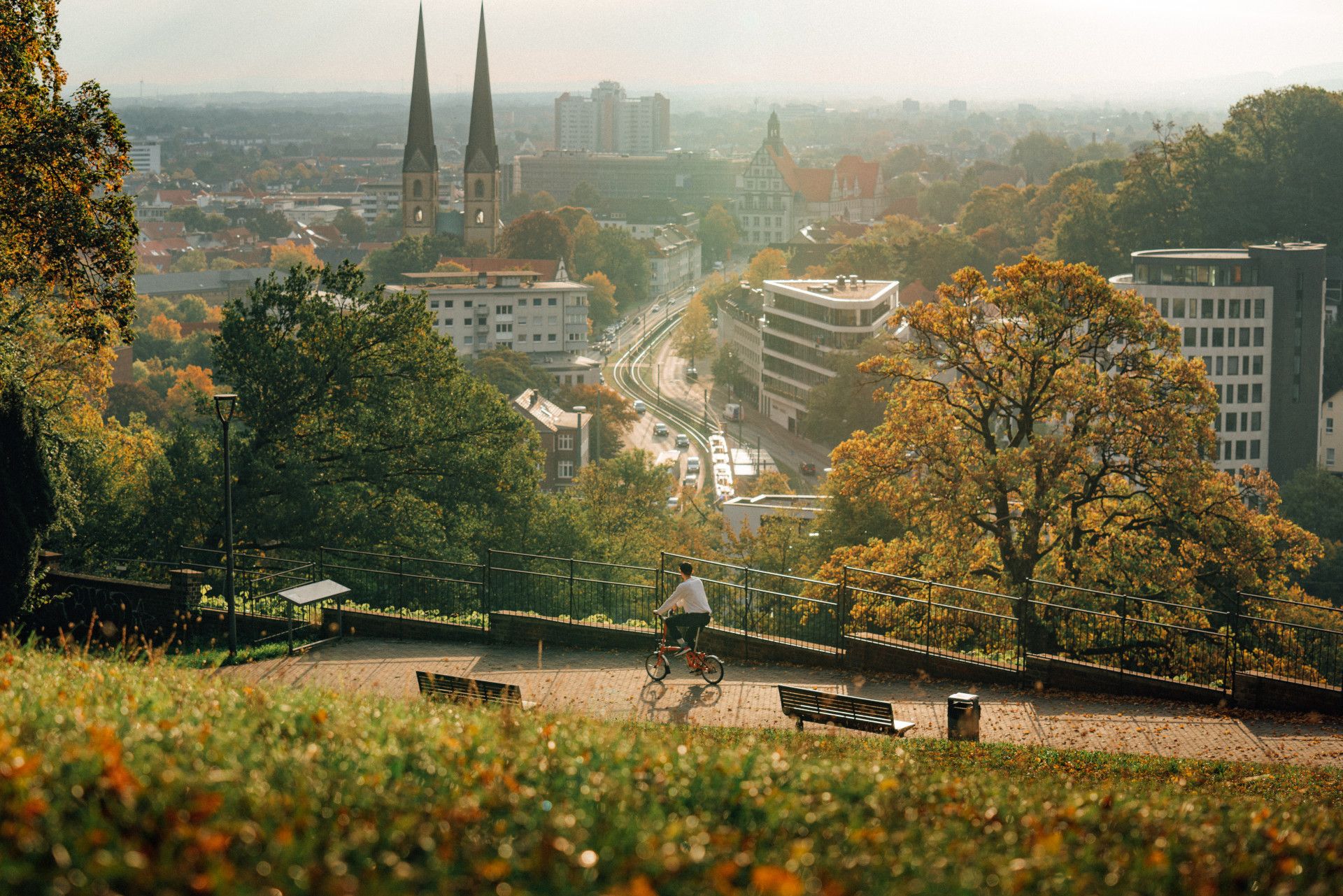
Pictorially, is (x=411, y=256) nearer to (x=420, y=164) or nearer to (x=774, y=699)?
(x=420, y=164)

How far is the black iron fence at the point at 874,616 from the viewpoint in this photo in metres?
17.7

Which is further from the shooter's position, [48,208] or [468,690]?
Answer: [48,208]

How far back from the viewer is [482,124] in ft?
509

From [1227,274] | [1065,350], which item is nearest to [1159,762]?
[1065,350]

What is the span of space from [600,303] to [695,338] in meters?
23.1

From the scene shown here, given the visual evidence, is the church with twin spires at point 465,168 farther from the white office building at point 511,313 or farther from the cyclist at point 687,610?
the cyclist at point 687,610

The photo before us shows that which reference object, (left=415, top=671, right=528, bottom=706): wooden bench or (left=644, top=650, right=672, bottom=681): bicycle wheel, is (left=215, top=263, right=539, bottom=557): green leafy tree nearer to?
(left=644, top=650, right=672, bottom=681): bicycle wheel

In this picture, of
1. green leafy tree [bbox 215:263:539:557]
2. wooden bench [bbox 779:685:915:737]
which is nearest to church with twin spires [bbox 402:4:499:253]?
green leafy tree [bbox 215:263:539:557]

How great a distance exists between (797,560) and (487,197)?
124 metres

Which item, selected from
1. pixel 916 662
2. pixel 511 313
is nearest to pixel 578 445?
pixel 511 313

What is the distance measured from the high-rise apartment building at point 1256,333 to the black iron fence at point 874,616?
193 feet

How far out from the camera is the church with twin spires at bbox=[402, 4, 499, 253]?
154 meters

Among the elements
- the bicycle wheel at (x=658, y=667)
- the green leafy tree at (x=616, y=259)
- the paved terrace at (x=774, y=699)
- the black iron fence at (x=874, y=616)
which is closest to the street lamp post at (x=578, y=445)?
the black iron fence at (x=874, y=616)

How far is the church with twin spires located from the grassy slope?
151 metres
